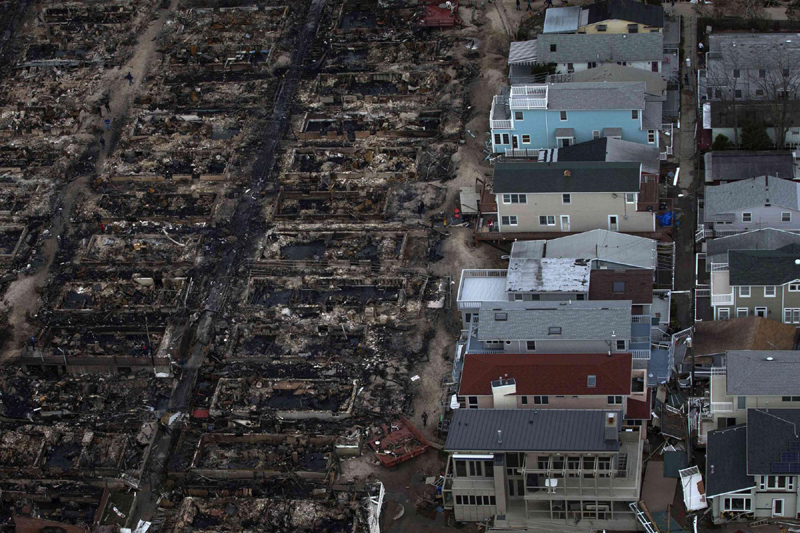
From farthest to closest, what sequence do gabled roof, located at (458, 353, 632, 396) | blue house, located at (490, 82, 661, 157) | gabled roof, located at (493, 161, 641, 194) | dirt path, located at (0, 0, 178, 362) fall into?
blue house, located at (490, 82, 661, 157) < dirt path, located at (0, 0, 178, 362) < gabled roof, located at (493, 161, 641, 194) < gabled roof, located at (458, 353, 632, 396)

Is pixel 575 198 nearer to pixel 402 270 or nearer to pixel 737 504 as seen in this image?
pixel 402 270

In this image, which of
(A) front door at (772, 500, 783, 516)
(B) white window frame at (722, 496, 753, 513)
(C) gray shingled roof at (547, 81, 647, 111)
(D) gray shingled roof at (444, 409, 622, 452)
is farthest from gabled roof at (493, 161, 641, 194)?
(A) front door at (772, 500, 783, 516)

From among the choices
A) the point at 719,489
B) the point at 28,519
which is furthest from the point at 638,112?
the point at 28,519

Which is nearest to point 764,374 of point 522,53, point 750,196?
point 750,196

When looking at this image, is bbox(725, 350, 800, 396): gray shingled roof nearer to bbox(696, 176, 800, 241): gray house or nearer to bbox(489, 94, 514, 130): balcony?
bbox(696, 176, 800, 241): gray house

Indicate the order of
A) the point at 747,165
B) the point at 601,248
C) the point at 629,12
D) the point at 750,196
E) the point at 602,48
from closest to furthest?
the point at 601,248
the point at 750,196
the point at 747,165
the point at 602,48
the point at 629,12

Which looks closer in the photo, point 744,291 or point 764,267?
point 764,267
